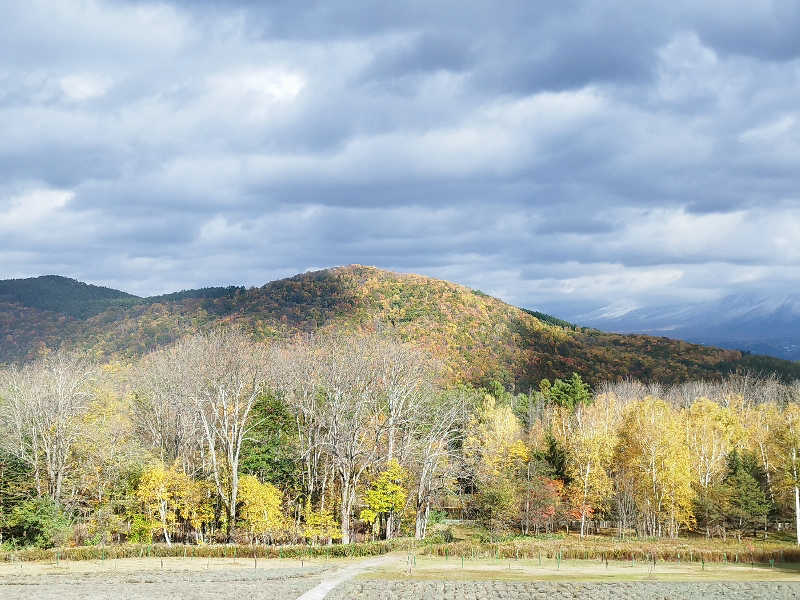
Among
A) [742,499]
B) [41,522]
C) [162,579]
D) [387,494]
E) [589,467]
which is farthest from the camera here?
[589,467]

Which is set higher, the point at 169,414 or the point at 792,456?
the point at 169,414

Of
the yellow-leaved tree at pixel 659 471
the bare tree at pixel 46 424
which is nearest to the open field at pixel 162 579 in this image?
the bare tree at pixel 46 424

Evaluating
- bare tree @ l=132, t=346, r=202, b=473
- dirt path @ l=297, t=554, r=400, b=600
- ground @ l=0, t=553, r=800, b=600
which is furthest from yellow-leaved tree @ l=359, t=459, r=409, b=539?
bare tree @ l=132, t=346, r=202, b=473

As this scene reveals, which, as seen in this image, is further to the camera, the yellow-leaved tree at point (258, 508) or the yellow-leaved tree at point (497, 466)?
the yellow-leaved tree at point (497, 466)

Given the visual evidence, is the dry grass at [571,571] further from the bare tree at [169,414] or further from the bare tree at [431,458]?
the bare tree at [169,414]

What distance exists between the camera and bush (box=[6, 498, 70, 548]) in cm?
5459

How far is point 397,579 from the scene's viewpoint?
43250 mm

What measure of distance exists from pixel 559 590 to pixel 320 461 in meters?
39.2

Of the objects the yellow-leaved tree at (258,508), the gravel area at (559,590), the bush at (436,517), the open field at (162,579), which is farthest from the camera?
the bush at (436,517)

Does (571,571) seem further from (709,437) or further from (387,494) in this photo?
(709,437)

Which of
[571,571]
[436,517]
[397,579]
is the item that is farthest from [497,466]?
[397,579]

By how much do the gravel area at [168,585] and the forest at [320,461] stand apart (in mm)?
13512

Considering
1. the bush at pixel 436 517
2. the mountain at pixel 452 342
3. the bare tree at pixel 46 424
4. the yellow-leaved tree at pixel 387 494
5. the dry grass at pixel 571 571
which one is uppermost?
the mountain at pixel 452 342

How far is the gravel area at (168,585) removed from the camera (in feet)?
125
